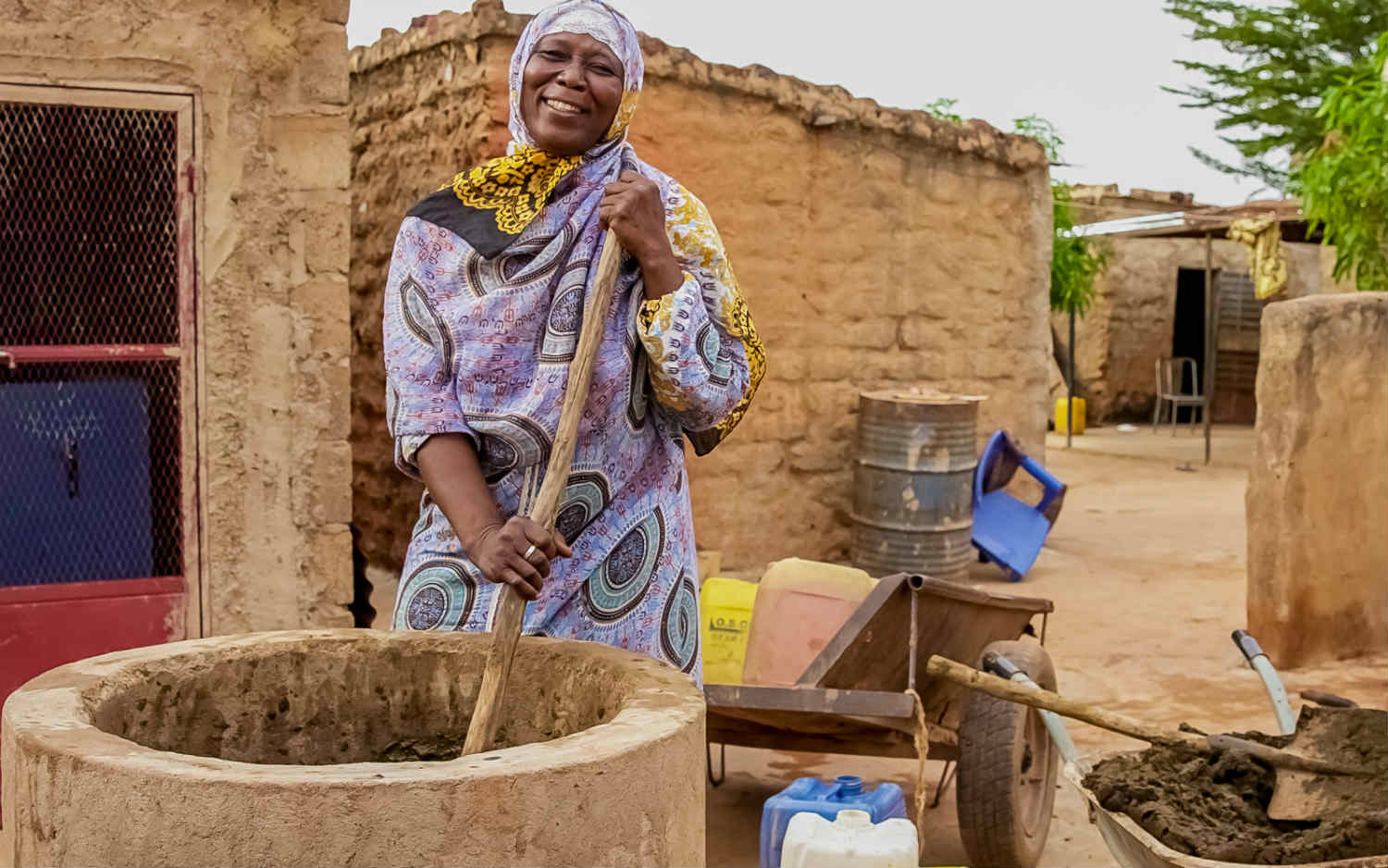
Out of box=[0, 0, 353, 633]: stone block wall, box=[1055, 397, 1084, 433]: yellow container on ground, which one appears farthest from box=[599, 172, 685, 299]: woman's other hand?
box=[1055, 397, 1084, 433]: yellow container on ground

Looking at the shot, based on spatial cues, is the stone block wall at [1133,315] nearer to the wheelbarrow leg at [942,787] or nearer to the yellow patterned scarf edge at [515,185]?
the wheelbarrow leg at [942,787]

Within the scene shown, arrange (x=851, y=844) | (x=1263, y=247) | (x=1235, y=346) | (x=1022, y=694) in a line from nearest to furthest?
(x=851, y=844) → (x=1022, y=694) → (x=1263, y=247) → (x=1235, y=346)

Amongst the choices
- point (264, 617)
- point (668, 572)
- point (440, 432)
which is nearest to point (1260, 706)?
point (264, 617)

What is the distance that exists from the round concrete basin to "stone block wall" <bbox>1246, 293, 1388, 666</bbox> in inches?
180

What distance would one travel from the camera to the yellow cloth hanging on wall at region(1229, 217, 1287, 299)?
45.1 ft

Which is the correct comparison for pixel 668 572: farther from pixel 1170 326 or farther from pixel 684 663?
pixel 1170 326

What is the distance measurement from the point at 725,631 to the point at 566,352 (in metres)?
2.51

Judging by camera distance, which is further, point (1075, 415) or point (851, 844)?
point (1075, 415)

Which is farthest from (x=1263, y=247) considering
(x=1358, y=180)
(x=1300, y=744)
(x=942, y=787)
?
(x=1300, y=744)

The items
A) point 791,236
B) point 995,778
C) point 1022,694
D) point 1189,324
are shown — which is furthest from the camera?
point 1189,324

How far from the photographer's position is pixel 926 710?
387cm

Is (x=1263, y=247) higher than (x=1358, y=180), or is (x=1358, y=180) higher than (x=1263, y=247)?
(x=1358, y=180)

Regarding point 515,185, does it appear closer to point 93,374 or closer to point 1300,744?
point 93,374

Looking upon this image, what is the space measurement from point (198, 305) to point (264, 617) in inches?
32.6
